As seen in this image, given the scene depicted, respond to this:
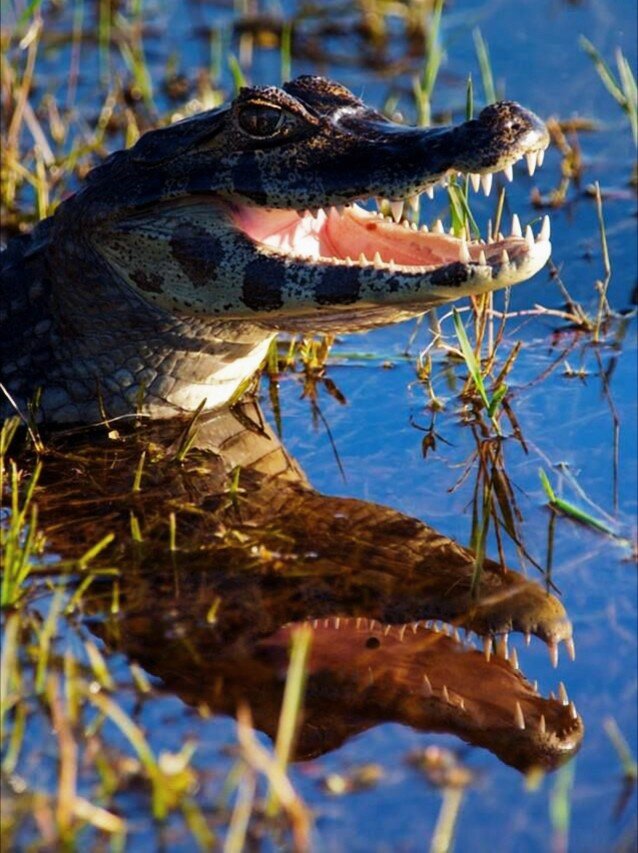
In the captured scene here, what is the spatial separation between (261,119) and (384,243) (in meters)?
0.56

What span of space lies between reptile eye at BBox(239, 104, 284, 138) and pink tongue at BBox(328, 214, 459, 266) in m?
0.41

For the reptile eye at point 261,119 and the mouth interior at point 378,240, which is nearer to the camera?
the mouth interior at point 378,240

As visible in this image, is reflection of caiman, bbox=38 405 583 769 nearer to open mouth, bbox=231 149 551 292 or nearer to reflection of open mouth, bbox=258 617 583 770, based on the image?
reflection of open mouth, bbox=258 617 583 770

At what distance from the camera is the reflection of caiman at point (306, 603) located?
3.80 m

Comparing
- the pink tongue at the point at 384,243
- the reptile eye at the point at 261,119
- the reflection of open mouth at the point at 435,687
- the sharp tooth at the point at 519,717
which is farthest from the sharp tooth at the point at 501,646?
the reptile eye at the point at 261,119

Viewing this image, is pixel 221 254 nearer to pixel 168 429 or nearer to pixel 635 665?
pixel 168 429

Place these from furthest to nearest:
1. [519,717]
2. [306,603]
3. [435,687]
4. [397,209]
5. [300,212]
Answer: [300,212], [397,209], [306,603], [435,687], [519,717]

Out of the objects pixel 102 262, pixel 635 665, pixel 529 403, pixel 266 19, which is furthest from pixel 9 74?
pixel 635 665

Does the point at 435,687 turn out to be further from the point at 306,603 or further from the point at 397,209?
the point at 397,209

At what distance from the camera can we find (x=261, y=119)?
504 centimetres

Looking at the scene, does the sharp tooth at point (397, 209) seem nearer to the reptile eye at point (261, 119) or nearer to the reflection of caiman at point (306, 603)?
the reptile eye at point (261, 119)

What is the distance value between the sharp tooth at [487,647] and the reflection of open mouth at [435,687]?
0.04ft

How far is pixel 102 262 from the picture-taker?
211 inches

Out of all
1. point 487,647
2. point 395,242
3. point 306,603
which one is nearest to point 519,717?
point 487,647
